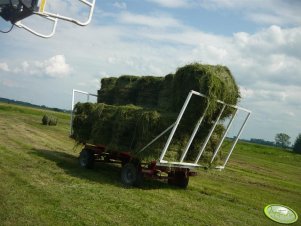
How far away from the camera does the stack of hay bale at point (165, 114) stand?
1090 cm

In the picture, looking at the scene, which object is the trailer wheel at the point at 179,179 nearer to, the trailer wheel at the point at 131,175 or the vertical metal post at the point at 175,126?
the trailer wheel at the point at 131,175

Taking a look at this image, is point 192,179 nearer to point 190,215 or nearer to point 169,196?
point 169,196

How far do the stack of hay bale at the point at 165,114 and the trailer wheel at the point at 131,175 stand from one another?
0.46 metres

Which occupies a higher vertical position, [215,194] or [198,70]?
[198,70]

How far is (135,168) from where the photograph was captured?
1138cm

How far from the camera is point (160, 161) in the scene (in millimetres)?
10555

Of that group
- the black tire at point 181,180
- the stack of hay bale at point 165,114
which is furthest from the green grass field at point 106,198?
the stack of hay bale at point 165,114

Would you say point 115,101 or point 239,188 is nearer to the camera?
point 239,188

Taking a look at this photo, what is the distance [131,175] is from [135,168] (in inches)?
10.3

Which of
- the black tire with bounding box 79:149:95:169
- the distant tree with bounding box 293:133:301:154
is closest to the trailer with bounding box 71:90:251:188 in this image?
the black tire with bounding box 79:149:95:169

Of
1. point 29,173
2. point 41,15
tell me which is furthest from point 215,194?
point 41,15

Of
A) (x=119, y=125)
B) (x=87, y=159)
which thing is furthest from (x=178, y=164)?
(x=87, y=159)

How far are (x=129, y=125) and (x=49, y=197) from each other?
146 inches

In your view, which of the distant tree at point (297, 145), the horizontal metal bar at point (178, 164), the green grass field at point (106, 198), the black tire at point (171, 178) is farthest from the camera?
the distant tree at point (297, 145)
